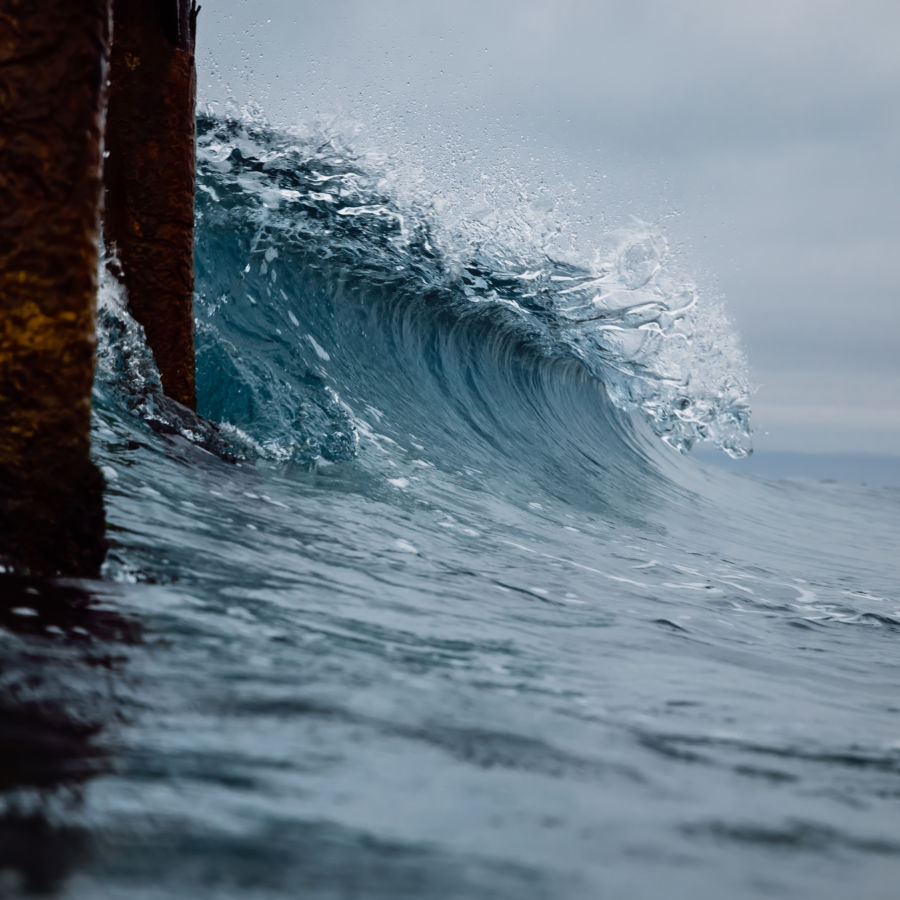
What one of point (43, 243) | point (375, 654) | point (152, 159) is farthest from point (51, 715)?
point (152, 159)

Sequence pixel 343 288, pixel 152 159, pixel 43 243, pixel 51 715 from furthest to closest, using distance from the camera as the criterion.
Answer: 1. pixel 343 288
2. pixel 152 159
3. pixel 43 243
4. pixel 51 715

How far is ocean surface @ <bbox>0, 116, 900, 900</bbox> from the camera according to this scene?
3.92 ft

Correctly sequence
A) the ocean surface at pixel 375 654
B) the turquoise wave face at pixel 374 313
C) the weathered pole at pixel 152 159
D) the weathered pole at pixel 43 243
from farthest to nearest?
the turquoise wave face at pixel 374 313
the weathered pole at pixel 152 159
the weathered pole at pixel 43 243
the ocean surface at pixel 375 654

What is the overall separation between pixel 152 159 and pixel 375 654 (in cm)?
258

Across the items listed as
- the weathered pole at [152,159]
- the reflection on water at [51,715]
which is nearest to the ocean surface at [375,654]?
the reflection on water at [51,715]

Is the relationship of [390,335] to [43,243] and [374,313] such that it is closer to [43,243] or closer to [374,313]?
[374,313]

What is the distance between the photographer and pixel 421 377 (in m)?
7.18

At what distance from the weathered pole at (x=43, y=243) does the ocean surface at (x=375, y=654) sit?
25 cm

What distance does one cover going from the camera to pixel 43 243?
2027 mm

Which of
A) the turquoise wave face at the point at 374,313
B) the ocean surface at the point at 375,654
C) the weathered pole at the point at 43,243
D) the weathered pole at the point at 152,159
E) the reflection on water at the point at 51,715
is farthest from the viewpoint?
the turquoise wave face at the point at 374,313

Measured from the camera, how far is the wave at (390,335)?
480cm

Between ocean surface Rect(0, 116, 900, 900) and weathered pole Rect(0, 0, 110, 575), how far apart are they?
9.7 inches

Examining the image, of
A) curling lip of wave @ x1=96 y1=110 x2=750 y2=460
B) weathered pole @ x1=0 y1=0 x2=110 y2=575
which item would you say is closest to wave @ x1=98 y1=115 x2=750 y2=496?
curling lip of wave @ x1=96 y1=110 x2=750 y2=460

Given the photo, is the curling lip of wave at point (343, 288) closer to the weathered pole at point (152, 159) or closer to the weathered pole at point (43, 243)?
the weathered pole at point (152, 159)
